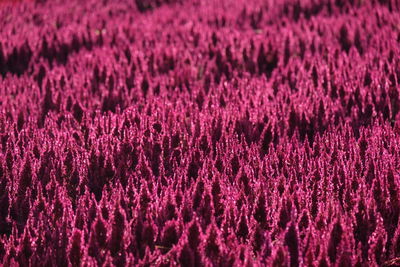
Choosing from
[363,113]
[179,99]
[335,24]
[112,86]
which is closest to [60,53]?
[112,86]

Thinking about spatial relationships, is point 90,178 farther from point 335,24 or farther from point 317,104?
point 335,24

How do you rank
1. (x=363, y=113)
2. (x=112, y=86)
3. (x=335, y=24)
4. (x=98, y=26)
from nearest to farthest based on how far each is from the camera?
(x=363, y=113), (x=112, y=86), (x=335, y=24), (x=98, y=26)

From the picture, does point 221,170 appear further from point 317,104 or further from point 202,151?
point 317,104

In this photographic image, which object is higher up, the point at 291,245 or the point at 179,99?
the point at 179,99

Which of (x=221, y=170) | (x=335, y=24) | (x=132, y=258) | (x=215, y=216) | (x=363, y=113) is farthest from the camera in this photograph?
(x=335, y=24)

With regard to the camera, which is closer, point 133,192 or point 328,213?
point 328,213

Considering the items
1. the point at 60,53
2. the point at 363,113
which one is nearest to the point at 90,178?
the point at 363,113
